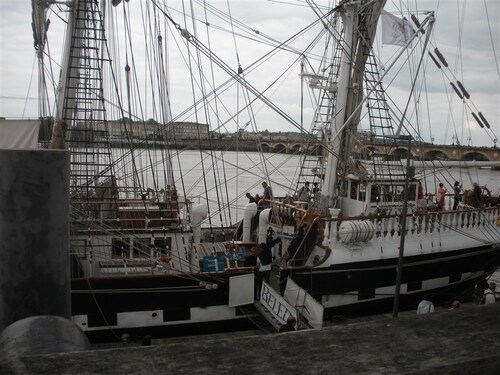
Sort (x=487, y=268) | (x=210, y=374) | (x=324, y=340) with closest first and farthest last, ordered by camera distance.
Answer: (x=210, y=374), (x=324, y=340), (x=487, y=268)

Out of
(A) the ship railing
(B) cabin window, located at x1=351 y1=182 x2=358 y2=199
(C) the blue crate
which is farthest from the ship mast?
(C) the blue crate

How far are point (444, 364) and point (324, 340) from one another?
0.60 m

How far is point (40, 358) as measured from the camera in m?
2.46

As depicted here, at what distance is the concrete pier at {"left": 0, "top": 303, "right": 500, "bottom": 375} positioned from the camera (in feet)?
7.91

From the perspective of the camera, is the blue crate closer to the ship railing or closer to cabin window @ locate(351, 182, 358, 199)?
the ship railing

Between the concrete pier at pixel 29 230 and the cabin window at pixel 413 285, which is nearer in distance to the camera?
the concrete pier at pixel 29 230

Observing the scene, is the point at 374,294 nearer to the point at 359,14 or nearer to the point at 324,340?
the point at 359,14

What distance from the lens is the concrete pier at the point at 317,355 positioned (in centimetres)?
241

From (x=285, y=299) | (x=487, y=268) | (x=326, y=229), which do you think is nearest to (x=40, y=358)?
(x=285, y=299)

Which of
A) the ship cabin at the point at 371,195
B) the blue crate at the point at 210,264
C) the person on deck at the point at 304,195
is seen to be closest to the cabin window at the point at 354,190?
the ship cabin at the point at 371,195

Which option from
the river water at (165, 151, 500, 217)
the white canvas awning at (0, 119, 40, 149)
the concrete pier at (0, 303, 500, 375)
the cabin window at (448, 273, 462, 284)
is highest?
the white canvas awning at (0, 119, 40, 149)

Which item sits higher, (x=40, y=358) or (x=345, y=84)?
(x=345, y=84)

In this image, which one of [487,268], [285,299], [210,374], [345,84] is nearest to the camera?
[210,374]

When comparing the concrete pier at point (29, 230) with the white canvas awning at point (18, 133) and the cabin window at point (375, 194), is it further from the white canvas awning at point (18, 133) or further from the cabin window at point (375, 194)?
the cabin window at point (375, 194)
